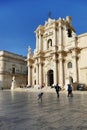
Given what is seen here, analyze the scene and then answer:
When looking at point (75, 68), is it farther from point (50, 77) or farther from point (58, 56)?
point (50, 77)

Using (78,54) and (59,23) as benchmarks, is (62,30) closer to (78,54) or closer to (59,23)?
(59,23)

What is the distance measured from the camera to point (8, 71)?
167 feet

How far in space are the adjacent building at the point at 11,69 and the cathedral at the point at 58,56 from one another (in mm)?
7763

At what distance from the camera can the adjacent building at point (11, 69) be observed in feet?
161

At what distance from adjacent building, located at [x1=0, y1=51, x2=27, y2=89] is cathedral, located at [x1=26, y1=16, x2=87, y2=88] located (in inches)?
306

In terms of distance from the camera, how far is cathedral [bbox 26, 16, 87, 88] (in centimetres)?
3588

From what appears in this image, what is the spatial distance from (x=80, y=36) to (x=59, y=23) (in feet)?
21.8

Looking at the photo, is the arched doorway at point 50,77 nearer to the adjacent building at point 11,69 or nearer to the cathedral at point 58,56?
the cathedral at point 58,56

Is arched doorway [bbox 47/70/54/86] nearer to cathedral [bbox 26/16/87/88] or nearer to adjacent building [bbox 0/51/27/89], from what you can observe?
cathedral [bbox 26/16/87/88]

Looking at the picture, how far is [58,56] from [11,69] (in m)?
17.6

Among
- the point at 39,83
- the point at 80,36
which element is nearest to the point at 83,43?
the point at 80,36

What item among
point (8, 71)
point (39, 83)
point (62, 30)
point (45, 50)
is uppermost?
point (62, 30)

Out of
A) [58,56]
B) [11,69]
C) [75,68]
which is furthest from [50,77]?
[11,69]

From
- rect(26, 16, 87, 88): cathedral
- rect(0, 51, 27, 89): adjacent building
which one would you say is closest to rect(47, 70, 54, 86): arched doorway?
rect(26, 16, 87, 88): cathedral
